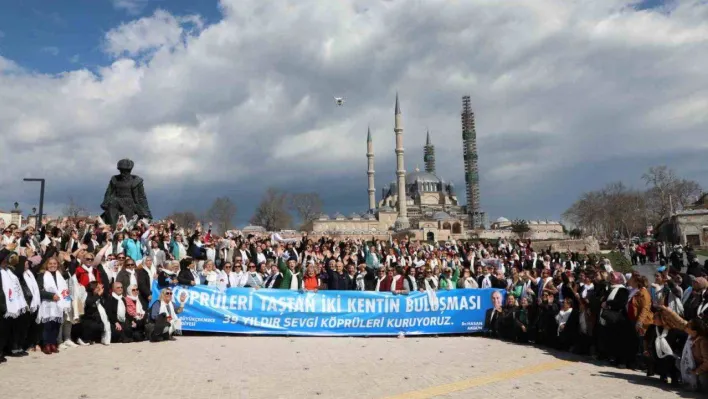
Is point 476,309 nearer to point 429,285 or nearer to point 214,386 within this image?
point 429,285

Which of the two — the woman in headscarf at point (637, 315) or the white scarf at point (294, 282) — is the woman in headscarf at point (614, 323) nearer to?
the woman in headscarf at point (637, 315)

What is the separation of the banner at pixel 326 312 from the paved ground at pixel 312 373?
2.68 feet

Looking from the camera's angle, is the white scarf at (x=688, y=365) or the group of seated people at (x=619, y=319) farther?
the group of seated people at (x=619, y=319)

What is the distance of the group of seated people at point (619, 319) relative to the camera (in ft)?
24.3

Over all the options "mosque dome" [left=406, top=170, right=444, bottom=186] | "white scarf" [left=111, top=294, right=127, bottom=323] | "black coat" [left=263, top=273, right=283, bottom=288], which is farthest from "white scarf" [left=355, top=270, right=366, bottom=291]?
"mosque dome" [left=406, top=170, right=444, bottom=186]

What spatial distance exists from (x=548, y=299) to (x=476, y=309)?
176 cm

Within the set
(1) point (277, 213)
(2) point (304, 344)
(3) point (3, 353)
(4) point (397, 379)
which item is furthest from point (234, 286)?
(1) point (277, 213)

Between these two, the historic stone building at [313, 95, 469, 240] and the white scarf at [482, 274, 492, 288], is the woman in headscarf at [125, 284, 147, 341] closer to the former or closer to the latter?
the white scarf at [482, 274, 492, 288]

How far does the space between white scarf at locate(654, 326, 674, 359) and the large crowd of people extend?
14 millimetres

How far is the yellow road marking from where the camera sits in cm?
661

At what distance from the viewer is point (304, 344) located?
34.2ft

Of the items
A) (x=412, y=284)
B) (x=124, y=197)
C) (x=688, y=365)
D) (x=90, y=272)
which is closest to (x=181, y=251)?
(x=90, y=272)

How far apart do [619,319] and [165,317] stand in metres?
8.23

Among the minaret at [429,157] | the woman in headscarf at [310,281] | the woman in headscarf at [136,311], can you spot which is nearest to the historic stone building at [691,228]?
the woman in headscarf at [310,281]
